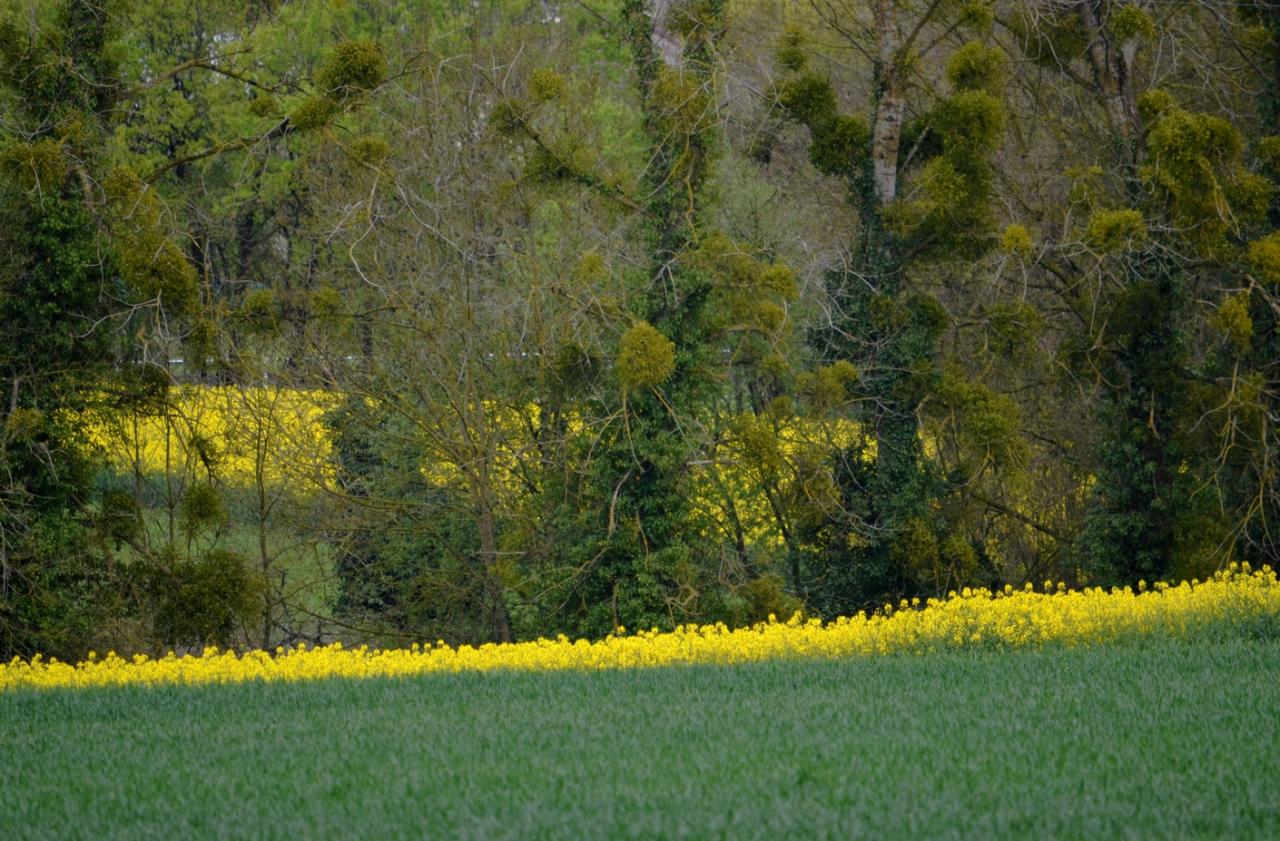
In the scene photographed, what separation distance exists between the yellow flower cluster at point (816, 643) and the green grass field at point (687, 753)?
4.34 ft

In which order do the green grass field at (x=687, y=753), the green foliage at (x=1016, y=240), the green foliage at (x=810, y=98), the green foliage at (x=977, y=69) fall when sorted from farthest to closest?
1. the green foliage at (x=810, y=98)
2. the green foliage at (x=977, y=69)
3. the green foliage at (x=1016, y=240)
4. the green grass field at (x=687, y=753)

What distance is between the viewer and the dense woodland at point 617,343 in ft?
54.6

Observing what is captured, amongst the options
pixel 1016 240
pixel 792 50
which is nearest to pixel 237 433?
pixel 792 50

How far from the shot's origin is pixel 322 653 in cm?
1394

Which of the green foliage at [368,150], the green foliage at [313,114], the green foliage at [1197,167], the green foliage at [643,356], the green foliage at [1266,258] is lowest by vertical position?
the green foliage at [643,356]

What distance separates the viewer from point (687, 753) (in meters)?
8.64

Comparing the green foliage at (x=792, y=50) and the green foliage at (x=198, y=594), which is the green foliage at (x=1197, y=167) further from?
the green foliage at (x=198, y=594)

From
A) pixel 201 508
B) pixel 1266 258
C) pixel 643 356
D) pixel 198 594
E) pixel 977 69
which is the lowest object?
pixel 198 594

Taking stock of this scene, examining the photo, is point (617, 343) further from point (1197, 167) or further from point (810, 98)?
point (1197, 167)

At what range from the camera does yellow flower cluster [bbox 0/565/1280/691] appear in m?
13.2

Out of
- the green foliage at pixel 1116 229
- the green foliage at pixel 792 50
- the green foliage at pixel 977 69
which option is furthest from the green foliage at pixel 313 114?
the green foliage at pixel 1116 229

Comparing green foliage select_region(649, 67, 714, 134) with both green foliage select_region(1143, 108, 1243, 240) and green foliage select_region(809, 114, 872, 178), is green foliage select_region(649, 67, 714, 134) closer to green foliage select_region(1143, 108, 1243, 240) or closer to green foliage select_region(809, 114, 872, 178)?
green foliage select_region(809, 114, 872, 178)

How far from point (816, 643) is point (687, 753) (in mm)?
5500

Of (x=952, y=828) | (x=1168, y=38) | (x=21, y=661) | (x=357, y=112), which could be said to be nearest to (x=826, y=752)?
(x=952, y=828)
